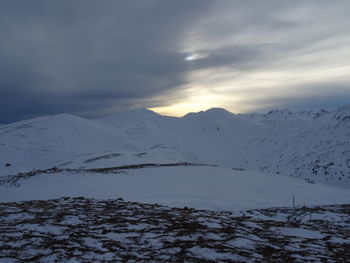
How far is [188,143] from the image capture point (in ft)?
213

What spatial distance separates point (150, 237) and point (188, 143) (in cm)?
6065

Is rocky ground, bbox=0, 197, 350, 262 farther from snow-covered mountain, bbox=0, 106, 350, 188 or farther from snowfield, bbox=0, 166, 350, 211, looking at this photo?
snow-covered mountain, bbox=0, 106, 350, 188

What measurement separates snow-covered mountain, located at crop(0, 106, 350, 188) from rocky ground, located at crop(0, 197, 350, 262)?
1504cm

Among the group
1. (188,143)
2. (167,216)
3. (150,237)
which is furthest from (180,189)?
(188,143)

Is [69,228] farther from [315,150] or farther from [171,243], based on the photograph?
[315,150]

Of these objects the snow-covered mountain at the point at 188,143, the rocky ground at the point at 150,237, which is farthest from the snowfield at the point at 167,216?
the snow-covered mountain at the point at 188,143

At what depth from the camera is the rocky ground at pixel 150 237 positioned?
353 cm

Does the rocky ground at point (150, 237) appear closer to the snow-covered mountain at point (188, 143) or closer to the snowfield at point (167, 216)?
the snowfield at point (167, 216)

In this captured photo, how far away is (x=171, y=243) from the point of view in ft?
13.1

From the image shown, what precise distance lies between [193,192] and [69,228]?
22.5 ft

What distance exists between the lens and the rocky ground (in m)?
3.53

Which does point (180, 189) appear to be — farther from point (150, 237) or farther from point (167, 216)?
point (150, 237)

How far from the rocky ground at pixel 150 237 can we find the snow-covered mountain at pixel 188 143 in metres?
15.0

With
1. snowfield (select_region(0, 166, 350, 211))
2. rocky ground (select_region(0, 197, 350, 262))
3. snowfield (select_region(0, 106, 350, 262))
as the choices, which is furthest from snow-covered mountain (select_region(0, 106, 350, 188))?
rocky ground (select_region(0, 197, 350, 262))
